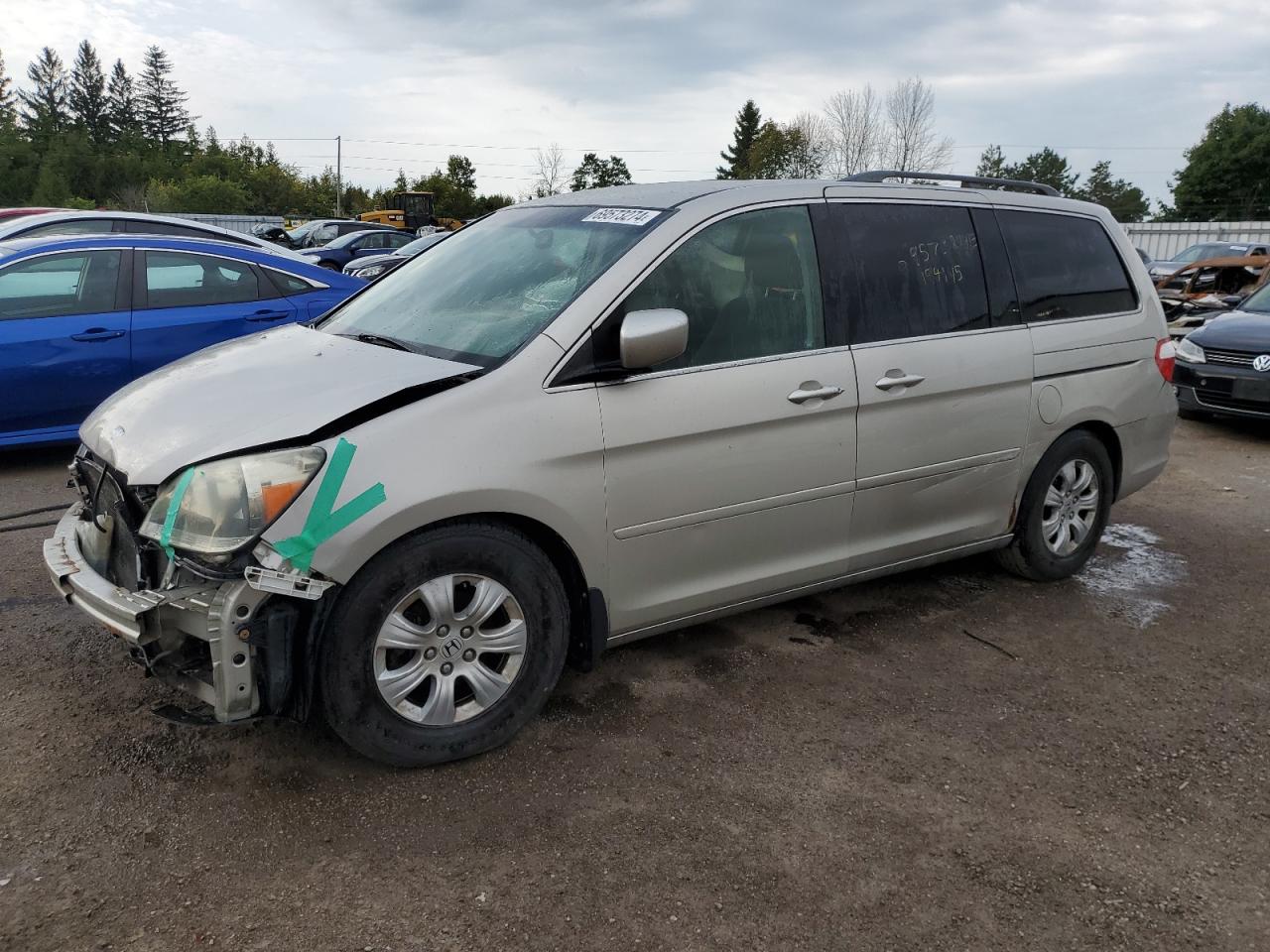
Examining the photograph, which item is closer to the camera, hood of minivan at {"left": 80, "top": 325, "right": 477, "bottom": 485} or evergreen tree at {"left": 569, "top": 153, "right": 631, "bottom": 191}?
hood of minivan at {"left": 80, "top": 325, "right": 477, "bottom": 485}

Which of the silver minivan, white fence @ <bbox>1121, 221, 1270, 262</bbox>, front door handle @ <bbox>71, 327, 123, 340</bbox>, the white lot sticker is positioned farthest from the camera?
white fence @ <bbox>1121, 221, 1270, 262</bbox>

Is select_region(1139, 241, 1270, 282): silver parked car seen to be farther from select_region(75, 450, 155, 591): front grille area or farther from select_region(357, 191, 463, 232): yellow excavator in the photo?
select_region(357, 191, 463, 232): yellow excavator

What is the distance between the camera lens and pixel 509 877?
2645mm

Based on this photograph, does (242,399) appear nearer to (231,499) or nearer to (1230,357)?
(231,499)

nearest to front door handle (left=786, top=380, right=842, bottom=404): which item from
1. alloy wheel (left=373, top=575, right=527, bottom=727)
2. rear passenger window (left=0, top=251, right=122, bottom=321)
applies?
alloy wheel (left=373, top=575, right=527, bottom=727)

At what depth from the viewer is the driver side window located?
3.48 metres

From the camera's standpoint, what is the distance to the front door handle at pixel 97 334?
6402 millimetres

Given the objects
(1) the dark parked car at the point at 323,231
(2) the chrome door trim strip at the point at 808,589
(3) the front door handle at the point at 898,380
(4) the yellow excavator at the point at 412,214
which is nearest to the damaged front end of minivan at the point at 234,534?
(2) the chrome door trim strip at the point at 808,589

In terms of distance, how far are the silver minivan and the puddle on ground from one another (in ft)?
1.59

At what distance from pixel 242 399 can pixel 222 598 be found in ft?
2.31

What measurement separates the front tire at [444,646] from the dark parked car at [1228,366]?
767 cm

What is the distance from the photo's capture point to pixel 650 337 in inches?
125

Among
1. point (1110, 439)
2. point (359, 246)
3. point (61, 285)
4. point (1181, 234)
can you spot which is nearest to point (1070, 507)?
point (1110, 439)

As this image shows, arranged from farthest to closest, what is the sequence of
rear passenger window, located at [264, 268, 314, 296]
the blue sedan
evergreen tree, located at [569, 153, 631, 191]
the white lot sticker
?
evergreen tree, located at [569, 153, 631, 191]
rear passenger window, located at [264, 268, 314, 296]
the blue sedan
the white lot sticker
